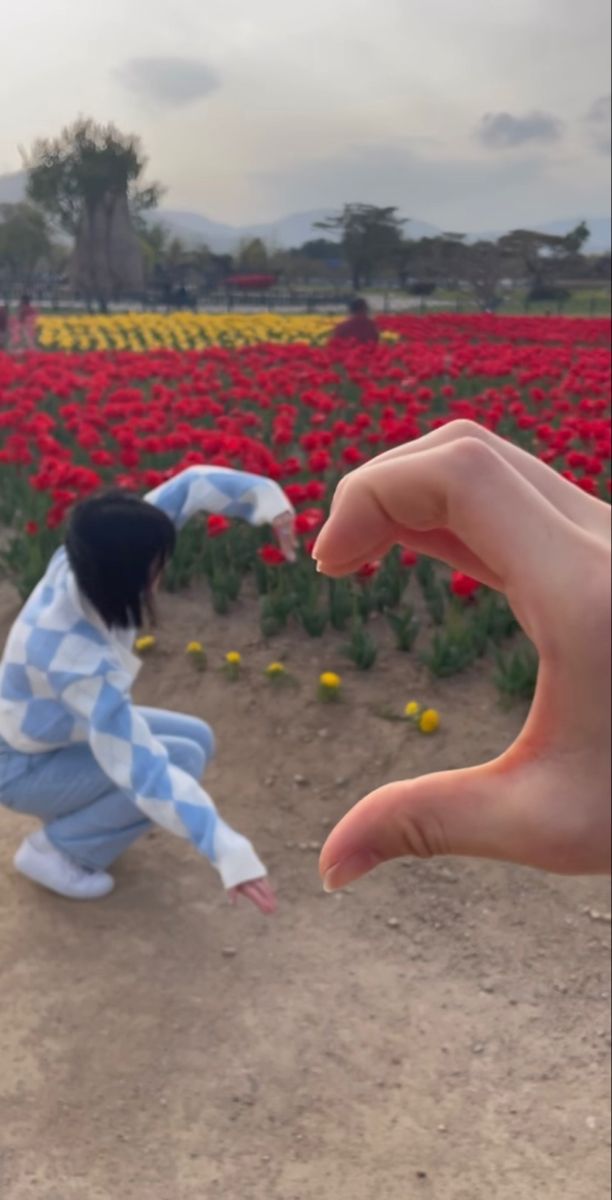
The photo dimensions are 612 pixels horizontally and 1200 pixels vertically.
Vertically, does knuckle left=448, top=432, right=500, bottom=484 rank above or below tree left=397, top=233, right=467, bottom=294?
below

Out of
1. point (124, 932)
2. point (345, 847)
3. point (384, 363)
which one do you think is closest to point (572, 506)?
point (345, 847)

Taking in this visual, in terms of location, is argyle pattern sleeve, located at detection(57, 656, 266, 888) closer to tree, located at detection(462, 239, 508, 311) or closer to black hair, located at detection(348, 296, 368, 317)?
black hair, located at detection(348, 296, 368, 317)

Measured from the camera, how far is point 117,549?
2854mm

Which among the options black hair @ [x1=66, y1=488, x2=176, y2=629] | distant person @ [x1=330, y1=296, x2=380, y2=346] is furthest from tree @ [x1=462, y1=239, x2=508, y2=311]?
black hair @ [x1=66, y1=488, x2=176, y2=629]

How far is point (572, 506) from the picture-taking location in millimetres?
635

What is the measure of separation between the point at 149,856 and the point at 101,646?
1161 mm

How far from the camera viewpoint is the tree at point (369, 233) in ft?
154

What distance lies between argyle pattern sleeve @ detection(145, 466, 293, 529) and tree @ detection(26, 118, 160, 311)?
39.2m

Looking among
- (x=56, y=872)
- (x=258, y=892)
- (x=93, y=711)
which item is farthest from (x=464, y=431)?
(x=56, y=872)

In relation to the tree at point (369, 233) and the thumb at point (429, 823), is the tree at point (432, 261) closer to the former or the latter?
the tree at point (369, 233)

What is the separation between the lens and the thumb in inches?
26.7

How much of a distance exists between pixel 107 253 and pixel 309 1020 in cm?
4205

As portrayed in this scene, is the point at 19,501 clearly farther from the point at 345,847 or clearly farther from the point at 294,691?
the point at 345,847

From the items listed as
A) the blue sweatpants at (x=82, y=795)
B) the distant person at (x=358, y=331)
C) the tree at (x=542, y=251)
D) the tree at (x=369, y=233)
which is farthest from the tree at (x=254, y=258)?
the blue sweatpants at (x=82, y=795)
